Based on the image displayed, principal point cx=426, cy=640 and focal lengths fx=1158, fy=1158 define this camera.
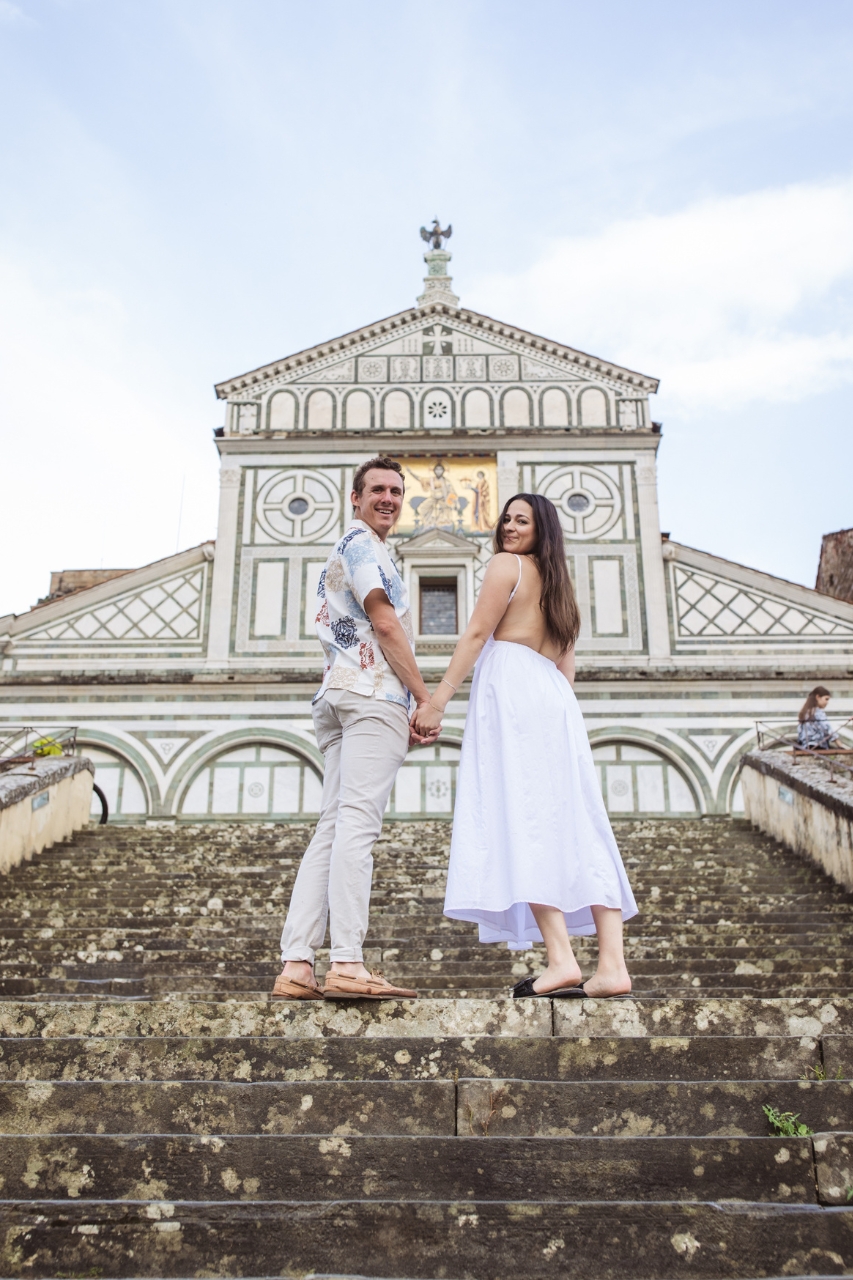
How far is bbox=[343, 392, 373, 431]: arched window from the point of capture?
73.6 ft

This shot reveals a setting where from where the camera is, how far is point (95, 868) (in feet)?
33.1

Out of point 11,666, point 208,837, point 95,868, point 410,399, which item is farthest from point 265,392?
point 95,868

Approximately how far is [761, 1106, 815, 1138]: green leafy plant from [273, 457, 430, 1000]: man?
1220 millimetres

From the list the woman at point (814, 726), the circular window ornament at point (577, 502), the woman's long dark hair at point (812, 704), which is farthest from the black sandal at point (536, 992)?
the circular window ornament at point (577, 502)

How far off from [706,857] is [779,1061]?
734cm

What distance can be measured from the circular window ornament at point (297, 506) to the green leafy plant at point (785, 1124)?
1890 cm

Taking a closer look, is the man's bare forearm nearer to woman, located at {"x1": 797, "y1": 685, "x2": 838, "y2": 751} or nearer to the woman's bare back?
the woman's bare back

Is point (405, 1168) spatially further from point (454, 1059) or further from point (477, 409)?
point (477, 409)

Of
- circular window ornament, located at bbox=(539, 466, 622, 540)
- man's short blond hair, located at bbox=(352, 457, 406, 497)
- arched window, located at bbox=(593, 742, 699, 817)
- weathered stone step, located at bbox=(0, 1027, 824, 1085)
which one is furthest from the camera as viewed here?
circular window ornament, located at bbox=(539, 466, 622, 540)

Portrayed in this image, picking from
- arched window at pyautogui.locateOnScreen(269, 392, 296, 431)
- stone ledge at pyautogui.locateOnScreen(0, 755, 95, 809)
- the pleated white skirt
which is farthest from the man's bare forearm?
arched window at pyautogui.locateOnScreen(269, 392, 296, 431)

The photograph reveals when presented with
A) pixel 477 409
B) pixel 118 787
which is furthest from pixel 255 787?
pixel 477 409

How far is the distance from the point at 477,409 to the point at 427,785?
7.68 metres

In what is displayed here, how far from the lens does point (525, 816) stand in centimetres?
395

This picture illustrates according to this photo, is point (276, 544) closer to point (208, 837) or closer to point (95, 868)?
point (208, 837)
